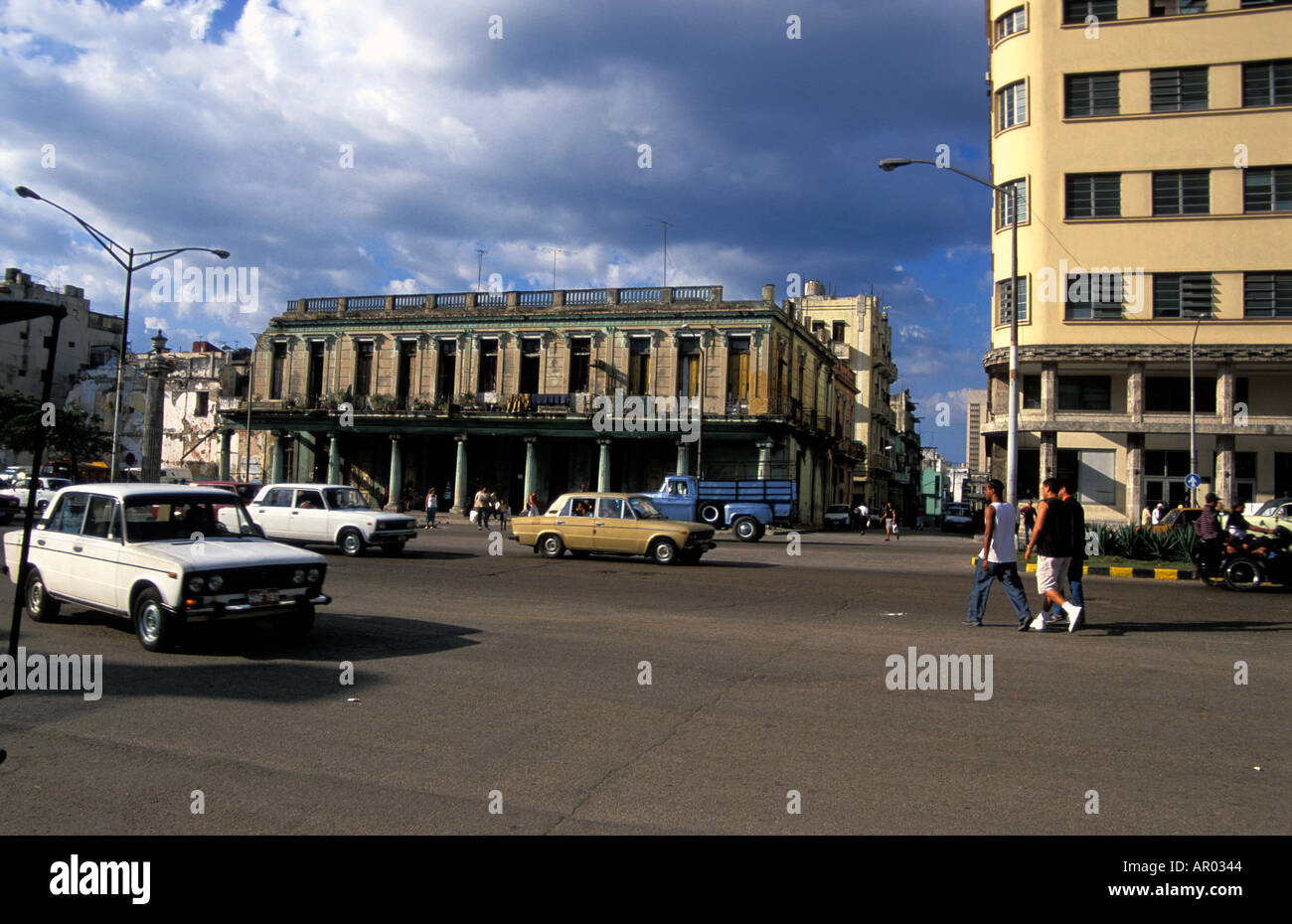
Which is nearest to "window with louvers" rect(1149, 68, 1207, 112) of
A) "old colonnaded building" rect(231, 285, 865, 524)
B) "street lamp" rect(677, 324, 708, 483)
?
"old colonnaded building" rect(231, 285, 865, 524)

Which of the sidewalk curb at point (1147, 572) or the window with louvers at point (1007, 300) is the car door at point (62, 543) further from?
the window with louvers at point (1007, 300)

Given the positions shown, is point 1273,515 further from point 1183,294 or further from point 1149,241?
point 1149,241

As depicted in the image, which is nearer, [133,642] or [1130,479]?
[133,642]

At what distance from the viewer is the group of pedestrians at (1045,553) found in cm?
1030

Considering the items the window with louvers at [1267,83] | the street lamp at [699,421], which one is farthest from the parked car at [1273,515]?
the street lamp at [699,421]

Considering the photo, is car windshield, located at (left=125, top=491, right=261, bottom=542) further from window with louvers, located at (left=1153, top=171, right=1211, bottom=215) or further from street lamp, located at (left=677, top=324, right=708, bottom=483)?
window with louvers, located at (left=1153, top=171, right=1211, bottom=215)

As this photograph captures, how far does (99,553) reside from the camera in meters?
9.00

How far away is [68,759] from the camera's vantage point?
531cm

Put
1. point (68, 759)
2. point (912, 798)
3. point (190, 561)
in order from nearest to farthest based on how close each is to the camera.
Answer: point (912, 798), point (68, 759), point (190, 561)

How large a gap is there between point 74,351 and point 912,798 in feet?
261

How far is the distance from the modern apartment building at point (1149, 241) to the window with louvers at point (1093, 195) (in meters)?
0.06
